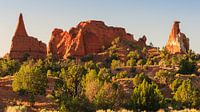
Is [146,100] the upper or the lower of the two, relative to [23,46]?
lower

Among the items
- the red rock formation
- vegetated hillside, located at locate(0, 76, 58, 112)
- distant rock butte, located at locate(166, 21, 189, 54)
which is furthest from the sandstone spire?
vegetated hillside, located at locate(0, 76, 58, 112)

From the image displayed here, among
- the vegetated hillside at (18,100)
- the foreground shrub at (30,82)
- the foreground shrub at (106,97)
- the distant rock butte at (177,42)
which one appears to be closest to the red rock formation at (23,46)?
the distant rock butte at (177,42)

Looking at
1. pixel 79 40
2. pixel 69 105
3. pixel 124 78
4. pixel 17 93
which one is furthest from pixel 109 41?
pixel 69 105

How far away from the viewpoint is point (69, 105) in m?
44.5

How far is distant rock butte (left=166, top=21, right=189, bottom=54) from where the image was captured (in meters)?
124

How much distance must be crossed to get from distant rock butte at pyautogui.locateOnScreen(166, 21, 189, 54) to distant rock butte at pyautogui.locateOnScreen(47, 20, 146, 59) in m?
13.8

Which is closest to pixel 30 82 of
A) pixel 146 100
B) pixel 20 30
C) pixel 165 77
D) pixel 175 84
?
pixel 146 100

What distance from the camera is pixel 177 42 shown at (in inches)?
4958

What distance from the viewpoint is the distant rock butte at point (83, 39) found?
124375 millimetres

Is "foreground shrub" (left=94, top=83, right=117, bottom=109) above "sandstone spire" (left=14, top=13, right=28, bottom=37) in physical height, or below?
below

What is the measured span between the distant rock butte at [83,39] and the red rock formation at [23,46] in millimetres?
5458

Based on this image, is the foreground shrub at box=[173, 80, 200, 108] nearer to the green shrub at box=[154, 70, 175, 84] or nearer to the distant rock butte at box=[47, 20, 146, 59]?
the green shrub at box=[154, 70, 175, 84]

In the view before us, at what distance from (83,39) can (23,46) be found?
20.9 m

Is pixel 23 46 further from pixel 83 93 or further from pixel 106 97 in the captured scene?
pixel 106 97
